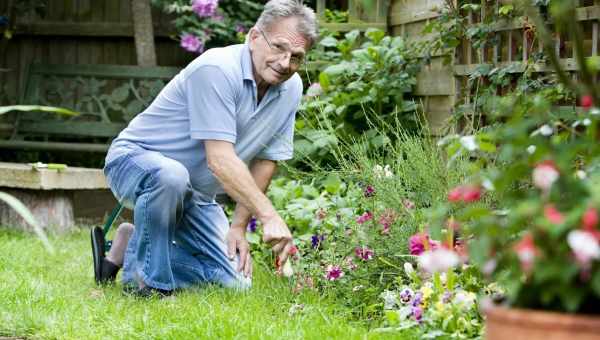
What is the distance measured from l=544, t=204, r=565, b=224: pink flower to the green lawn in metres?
1.48

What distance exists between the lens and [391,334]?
283cm

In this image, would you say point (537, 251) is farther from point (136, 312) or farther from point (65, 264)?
point (65, 264)

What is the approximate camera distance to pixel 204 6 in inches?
270

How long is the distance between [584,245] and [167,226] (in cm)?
257

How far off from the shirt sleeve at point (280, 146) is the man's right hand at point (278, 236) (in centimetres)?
66

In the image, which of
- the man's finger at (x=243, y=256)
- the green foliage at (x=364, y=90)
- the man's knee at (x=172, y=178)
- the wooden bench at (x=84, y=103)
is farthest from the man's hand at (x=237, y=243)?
the wooden bench at (x=84, y=103)

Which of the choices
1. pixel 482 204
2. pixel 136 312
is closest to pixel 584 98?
pixel 482 204

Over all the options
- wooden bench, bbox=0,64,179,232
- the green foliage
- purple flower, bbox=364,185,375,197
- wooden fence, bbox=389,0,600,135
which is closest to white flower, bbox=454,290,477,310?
purple flower, bbox=364,185,375,197

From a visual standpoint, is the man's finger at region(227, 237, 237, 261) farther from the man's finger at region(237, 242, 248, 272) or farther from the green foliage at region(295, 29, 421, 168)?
the green foliage at region(295, 29, 421, 168)

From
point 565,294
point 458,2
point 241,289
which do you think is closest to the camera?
point 565,294

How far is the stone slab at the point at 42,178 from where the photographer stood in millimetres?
5766

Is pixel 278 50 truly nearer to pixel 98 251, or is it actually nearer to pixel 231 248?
pixel 231 248

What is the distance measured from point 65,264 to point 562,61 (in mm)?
2466

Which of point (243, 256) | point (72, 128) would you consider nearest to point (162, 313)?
point (243, 256)
